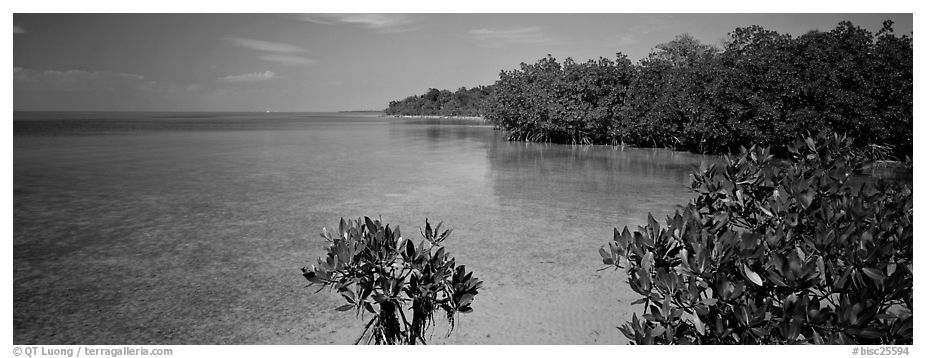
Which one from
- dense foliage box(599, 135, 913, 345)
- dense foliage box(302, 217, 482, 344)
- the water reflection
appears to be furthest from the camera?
the water reflection

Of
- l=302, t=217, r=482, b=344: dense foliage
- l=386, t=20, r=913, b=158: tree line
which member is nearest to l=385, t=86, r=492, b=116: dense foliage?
l=386, t=20, r=913, b=158: tree line

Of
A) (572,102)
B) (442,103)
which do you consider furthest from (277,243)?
(442,103)

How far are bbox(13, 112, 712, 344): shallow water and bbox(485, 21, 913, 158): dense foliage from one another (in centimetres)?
318

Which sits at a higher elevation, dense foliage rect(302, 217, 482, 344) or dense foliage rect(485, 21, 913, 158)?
dense foliage rect(485, 21, 913, 158)

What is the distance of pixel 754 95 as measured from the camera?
14.4 meters

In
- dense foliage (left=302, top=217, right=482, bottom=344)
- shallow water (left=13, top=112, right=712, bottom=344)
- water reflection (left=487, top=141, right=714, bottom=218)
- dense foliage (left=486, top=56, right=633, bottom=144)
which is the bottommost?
shallow water (left=13, top=112, right=712, bottom=344)

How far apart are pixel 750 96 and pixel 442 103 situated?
75815 millimetres

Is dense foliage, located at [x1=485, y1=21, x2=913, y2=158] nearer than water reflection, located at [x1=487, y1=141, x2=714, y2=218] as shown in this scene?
No

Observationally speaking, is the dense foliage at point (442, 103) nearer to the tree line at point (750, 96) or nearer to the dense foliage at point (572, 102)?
the dense foliage at point (572, 102)

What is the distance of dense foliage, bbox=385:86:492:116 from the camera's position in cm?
7644

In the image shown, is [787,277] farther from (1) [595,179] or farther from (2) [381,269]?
(1) [595,179]

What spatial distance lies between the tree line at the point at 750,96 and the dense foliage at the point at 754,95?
0.09 ft

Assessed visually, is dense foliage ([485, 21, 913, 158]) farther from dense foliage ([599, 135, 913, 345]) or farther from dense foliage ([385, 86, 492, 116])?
dense foliage ([385, 86, 492, 116])
